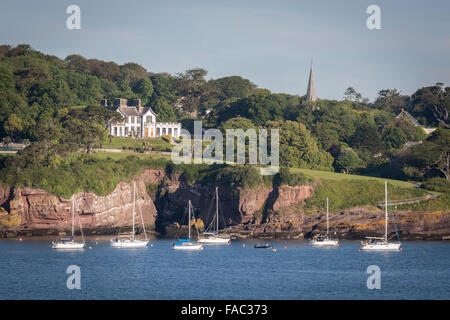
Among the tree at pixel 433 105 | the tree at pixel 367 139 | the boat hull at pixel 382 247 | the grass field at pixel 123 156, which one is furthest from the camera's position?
the tree at pixel 433 105

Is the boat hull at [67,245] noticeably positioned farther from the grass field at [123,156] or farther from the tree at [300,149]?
the tree at [300,149]

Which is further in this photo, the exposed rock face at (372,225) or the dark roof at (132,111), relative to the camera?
the dark roof at (132,111)

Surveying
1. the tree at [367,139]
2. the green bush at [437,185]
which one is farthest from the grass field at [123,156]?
the green bush at [437,185]

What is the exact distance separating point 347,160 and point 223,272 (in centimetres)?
5704

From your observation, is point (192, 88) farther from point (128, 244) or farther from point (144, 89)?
point (128, 244)

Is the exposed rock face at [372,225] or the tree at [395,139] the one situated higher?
the tree at [395,139]

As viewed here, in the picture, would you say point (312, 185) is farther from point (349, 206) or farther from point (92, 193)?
point (92, 193)

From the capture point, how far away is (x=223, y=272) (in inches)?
2591

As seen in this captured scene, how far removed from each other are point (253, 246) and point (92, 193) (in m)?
23.9

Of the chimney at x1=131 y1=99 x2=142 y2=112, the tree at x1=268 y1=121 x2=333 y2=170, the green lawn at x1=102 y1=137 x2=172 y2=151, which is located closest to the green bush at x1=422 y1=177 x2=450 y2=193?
the tree at x1=268 y1=121 x2=333 y2=170

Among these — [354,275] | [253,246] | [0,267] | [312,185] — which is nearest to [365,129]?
[312,185]

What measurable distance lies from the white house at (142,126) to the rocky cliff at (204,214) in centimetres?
3138

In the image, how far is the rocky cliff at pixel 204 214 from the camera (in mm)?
92250
